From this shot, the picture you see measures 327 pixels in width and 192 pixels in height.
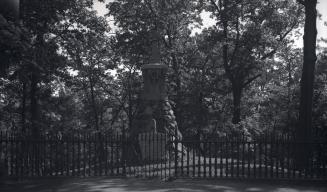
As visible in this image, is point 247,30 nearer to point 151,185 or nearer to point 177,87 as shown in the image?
point 177,87

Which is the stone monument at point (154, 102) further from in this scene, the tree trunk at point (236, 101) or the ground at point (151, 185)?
the tree trunk at point (236, 101)

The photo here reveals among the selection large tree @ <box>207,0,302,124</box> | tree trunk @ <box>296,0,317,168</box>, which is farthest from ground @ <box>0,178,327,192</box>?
large tree @ <box>207,0,302,124</box>

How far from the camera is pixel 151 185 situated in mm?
12023

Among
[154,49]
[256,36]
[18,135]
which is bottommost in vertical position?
[18,135]

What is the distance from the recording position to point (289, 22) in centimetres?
3139

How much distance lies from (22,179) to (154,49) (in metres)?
8.26

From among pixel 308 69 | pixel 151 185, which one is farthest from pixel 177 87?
pixel 151 185

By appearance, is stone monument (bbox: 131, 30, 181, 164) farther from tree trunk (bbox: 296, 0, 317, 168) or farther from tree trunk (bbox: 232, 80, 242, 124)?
tree trunk (bbox: 232, 80, 242, 124)

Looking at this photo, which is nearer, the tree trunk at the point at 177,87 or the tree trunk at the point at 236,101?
the tree trunk at the point at 236,101

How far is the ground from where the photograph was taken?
1138cm

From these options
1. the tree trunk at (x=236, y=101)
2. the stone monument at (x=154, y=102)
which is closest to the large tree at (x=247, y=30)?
the tree trunk at (x=236, y=101)

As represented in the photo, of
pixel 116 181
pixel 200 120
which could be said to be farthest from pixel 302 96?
pixel 200 120

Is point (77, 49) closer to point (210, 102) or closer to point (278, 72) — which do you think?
point (210, 102)

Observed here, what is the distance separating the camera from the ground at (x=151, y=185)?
1138 centimetres
